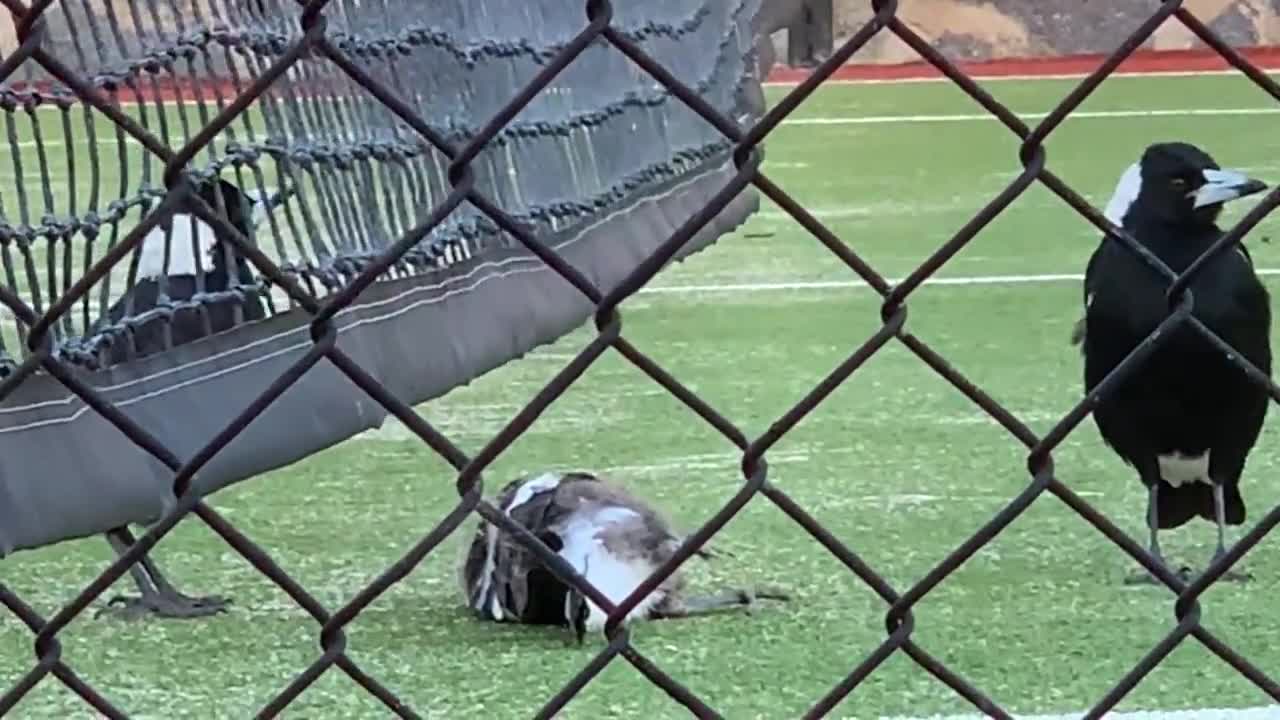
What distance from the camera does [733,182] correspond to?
1.12m

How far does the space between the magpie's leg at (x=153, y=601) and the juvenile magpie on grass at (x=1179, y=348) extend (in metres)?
1.08

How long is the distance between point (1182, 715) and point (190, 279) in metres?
0.97

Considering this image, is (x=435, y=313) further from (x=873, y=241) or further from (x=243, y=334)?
(x=873, y=241)

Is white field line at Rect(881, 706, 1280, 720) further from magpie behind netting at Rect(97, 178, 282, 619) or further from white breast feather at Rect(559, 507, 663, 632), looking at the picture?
magpie behind netting at Rect(97, 178, 282, 619)

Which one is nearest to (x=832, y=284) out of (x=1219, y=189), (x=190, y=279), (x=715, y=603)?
(x=1219, y=189)

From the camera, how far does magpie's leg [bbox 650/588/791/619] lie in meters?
2.51

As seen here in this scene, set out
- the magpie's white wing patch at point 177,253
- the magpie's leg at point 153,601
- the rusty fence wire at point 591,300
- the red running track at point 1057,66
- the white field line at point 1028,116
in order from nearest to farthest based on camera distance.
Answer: the rusty fence wire at point 591,300 < the magpie's white wing patch at point 177,253 < the magpie's leg at point 153,601 < the white field line at point 1028,116 < the red running track at point 1057,66

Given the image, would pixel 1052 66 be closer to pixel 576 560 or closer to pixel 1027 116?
pixel 1027 116

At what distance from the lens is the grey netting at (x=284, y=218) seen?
4.82 ft

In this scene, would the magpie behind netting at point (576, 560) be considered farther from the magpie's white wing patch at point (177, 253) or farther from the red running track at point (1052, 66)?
the red running track at point (1052, 66)

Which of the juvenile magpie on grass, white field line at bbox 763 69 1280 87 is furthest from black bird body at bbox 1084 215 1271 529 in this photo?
white field line at bbox 763 69 1280 87

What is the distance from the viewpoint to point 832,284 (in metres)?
4.98

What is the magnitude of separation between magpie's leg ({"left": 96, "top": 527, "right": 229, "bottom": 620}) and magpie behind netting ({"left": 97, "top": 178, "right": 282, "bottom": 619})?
20.7 inches

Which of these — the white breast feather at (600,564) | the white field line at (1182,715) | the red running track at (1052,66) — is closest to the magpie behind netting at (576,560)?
the white breast feather at (600,564)
